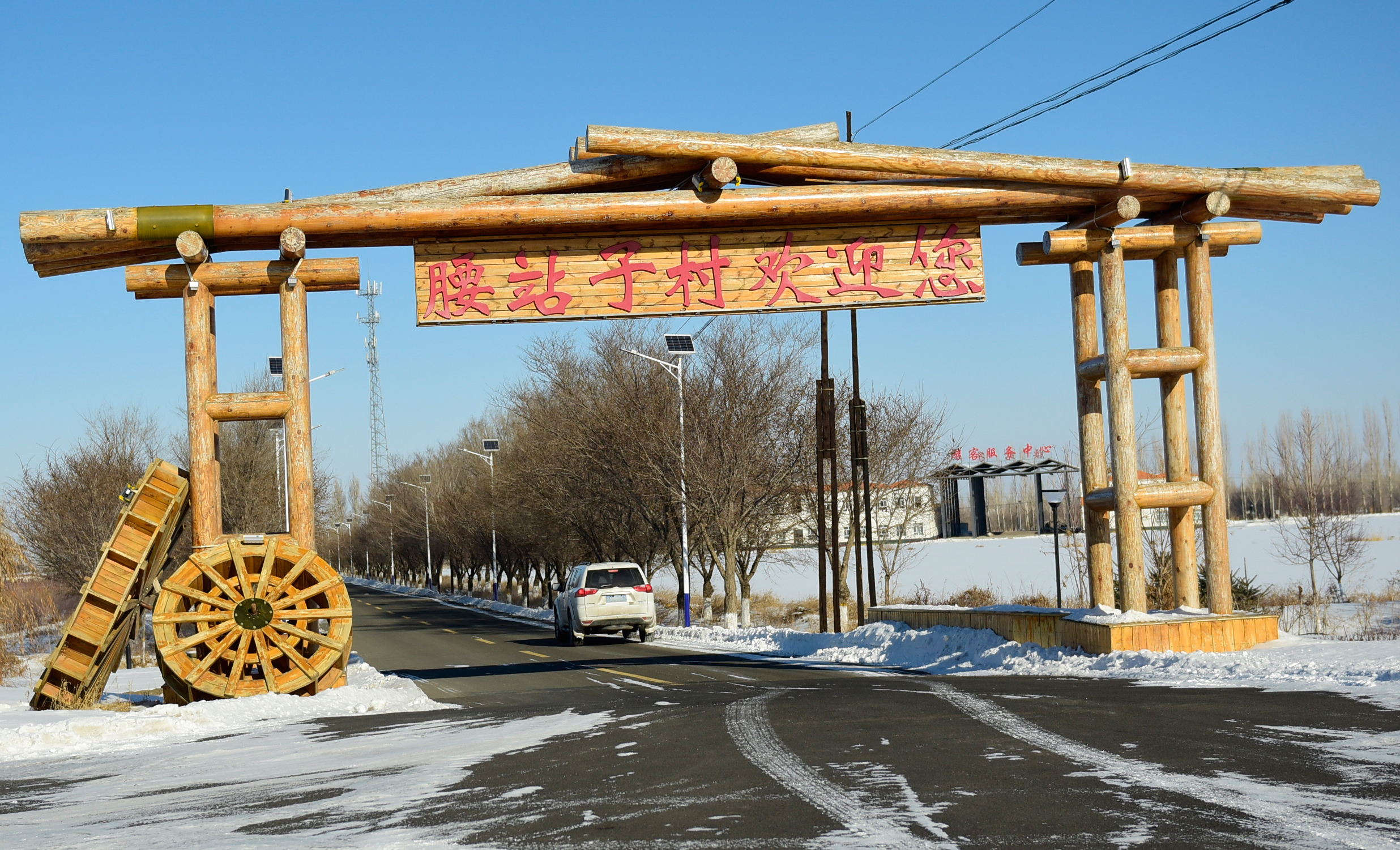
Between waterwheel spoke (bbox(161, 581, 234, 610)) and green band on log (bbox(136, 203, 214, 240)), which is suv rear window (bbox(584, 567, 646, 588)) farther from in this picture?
green band on log (bbox(136, 203, 214, 240))

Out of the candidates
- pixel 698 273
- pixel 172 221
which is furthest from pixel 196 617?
pixel 698 273

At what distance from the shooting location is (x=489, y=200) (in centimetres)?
1452

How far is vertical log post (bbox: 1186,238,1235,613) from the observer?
49.9 ft

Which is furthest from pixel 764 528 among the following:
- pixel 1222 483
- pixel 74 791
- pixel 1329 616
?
pixel 74 791

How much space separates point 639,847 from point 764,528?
32.0m

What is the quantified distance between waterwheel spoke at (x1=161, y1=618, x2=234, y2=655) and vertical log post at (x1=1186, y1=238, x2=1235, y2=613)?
11.7m

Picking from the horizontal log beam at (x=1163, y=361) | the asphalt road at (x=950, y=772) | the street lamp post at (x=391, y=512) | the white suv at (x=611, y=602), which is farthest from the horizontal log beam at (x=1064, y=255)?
the street lamp post at (x=391, y=512)

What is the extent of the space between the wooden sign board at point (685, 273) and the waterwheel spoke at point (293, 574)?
3.07 metres

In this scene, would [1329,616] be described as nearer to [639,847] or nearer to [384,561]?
[639,847]

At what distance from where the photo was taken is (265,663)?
13633mm

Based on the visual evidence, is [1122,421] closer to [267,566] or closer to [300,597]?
[300,597]

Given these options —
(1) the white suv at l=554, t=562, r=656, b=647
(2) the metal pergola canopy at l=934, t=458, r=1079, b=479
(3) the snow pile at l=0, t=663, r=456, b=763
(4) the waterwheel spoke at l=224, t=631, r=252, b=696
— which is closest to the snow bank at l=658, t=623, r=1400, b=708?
(1) the white suv at l=554, t=562, r=656, b=647

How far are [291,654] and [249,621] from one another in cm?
59

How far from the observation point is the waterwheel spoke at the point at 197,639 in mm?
13227
